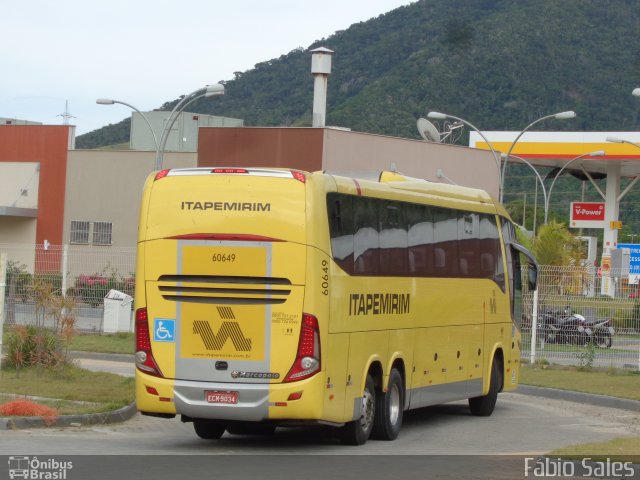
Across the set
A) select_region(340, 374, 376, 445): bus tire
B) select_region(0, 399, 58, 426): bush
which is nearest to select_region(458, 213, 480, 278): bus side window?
select_region(340, 374, 376, 445): bus tire

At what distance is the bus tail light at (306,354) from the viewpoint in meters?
14.2

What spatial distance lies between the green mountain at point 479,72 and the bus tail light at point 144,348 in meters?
85.7

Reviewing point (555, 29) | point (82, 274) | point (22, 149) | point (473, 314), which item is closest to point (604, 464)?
point (473, 314)

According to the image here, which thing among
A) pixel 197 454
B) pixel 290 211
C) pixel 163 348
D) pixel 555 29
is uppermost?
pixel 555 29

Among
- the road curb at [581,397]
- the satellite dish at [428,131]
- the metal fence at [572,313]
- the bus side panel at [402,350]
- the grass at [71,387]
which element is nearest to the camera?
the bus side panel at [402,350]

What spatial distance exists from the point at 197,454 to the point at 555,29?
112 m

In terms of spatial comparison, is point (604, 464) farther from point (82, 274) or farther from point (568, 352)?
point (82, 274)

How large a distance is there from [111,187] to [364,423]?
4015 cm

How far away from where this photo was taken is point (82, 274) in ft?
113

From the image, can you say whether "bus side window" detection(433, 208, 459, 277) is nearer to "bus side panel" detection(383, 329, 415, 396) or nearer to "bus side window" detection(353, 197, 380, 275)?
"bus side panel" detection(383, 329, 415, 396)

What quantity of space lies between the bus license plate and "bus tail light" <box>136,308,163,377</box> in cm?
68

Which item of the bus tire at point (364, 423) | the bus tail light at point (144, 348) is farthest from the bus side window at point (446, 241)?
the bus tail light at point (144, 348)

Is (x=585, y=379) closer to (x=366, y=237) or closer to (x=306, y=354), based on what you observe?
(x=366, y=237)

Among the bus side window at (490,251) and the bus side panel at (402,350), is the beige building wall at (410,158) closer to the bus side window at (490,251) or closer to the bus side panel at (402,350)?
the bus side window at (490,251)
